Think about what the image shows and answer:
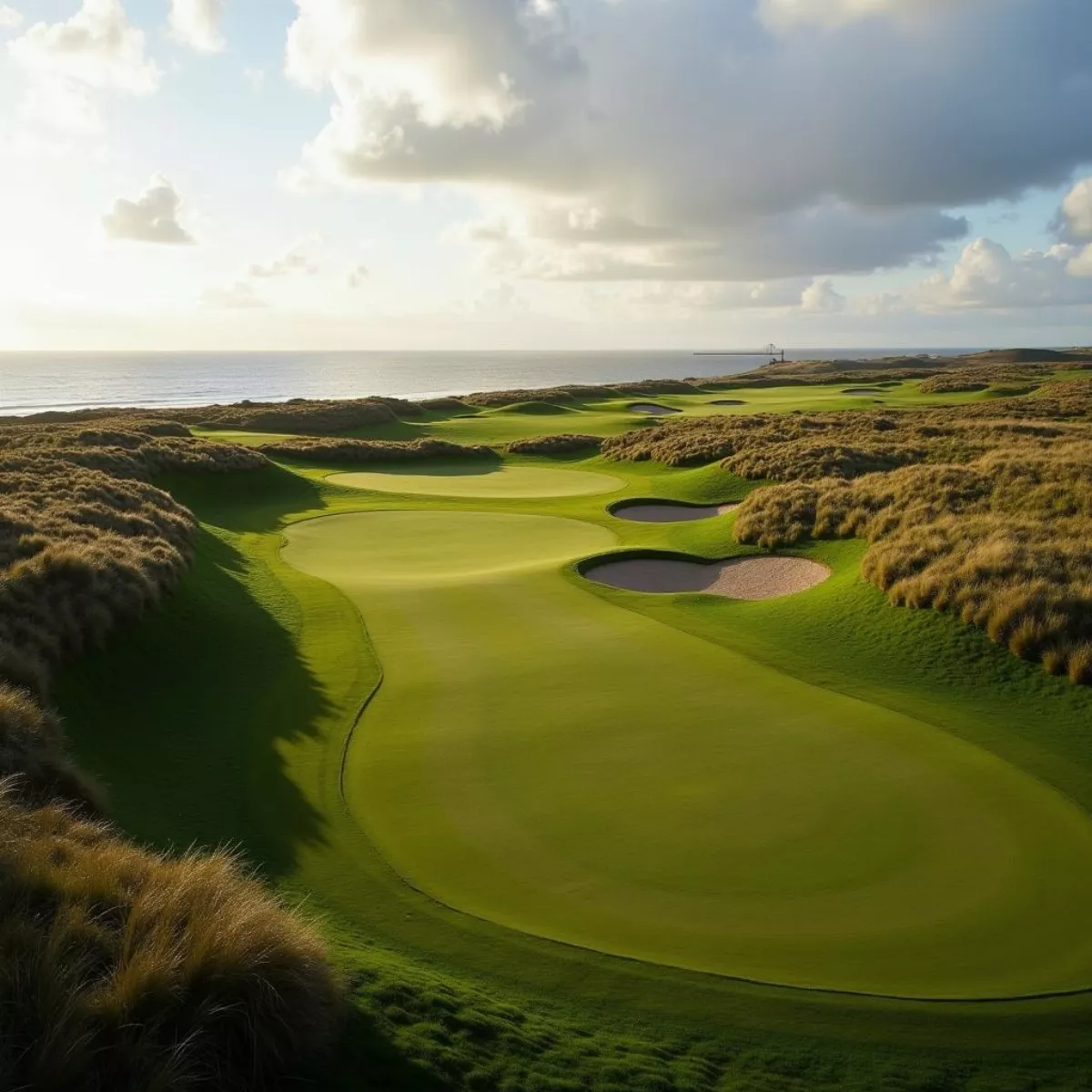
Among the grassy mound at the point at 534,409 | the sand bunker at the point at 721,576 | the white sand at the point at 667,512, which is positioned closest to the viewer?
the sand bunker at the point at 721,576

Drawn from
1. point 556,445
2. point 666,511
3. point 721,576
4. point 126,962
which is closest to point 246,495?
point 666,511

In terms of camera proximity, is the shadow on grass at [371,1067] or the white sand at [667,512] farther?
the white sand at [667,512]

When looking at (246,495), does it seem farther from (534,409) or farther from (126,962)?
(534,409)

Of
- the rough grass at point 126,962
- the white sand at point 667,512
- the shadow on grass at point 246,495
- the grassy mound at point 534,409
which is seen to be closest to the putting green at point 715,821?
the rough grass at point 126,962

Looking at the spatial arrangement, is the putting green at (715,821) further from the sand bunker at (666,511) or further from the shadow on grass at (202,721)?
the sand bunker at (666,511)

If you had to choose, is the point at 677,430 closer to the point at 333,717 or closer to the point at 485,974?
the point at 333,717

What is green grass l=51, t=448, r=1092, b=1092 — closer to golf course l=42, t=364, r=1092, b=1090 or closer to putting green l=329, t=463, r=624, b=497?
golf course l=42, t=364, r=1092, b=1090
